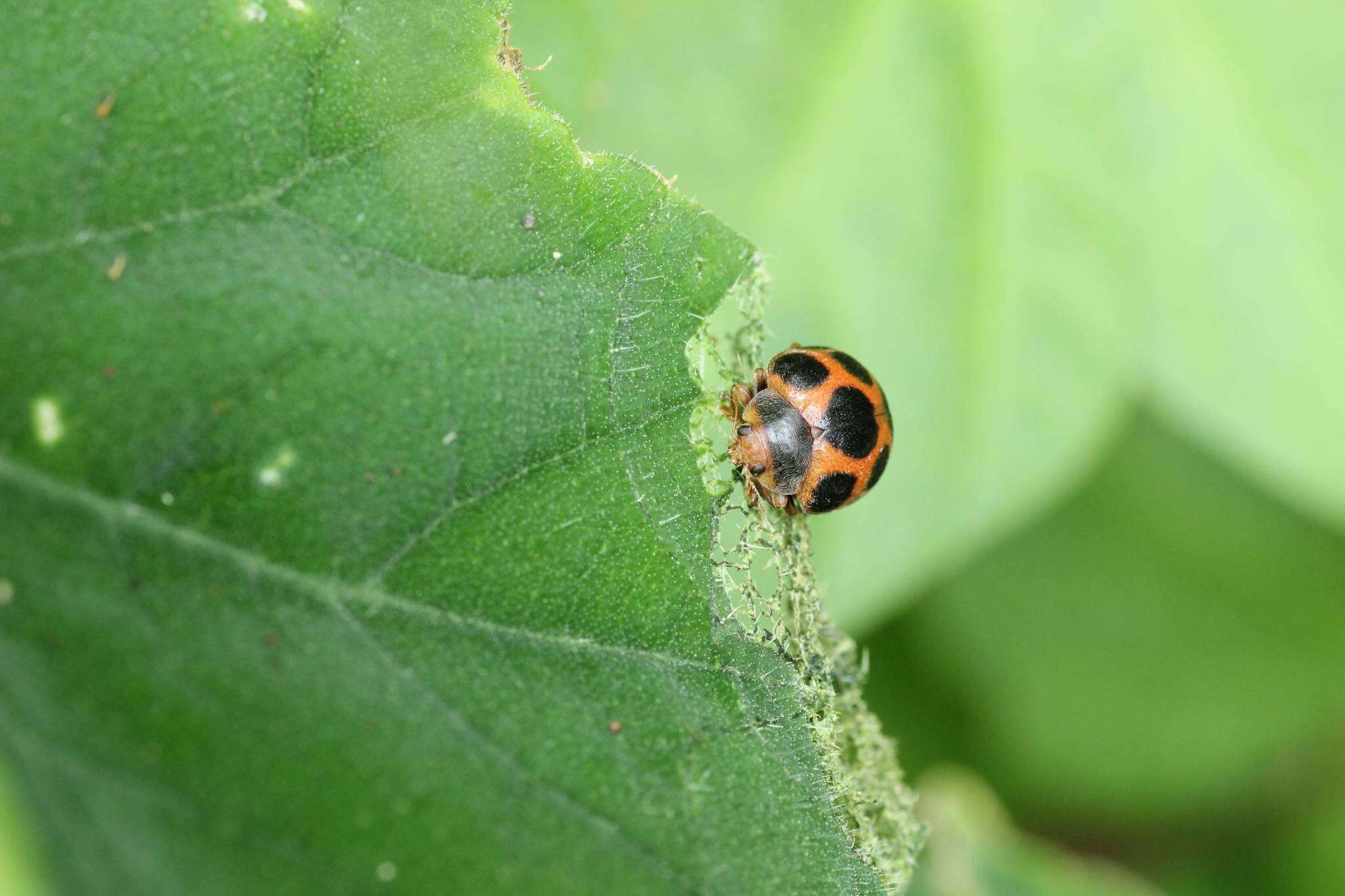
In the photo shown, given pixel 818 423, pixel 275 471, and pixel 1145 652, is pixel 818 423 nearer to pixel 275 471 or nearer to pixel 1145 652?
pixel 275 471

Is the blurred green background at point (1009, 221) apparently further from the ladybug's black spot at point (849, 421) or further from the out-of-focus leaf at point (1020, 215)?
the ladybug's black spot at point (849, 421)

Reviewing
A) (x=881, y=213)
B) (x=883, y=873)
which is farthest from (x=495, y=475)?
(x=881, y=213)

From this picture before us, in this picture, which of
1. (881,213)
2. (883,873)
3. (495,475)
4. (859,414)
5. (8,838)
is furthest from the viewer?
(881,213)

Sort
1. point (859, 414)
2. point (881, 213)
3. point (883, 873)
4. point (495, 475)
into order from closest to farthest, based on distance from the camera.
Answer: point (495, 475), point (883, 873), point (859, 414), point (881, 213)

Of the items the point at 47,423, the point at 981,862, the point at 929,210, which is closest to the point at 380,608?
the point at 47,423

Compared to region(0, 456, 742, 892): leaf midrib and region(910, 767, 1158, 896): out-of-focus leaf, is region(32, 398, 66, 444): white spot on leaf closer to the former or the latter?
region(0, 456, 742, 892): leaf midrib

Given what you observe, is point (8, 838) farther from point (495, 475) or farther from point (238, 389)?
point (495, 475)

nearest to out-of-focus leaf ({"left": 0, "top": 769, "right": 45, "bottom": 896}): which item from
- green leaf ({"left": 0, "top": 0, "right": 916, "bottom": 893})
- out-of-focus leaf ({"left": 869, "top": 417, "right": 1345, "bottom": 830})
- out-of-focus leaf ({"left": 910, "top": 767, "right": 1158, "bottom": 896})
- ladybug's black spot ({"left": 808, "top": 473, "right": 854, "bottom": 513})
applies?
green leaf ({"left": 0, "top": 0, "right": 916, "bottom": 893})
